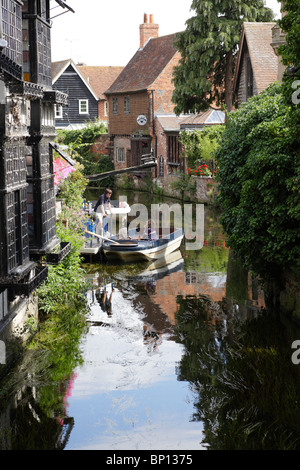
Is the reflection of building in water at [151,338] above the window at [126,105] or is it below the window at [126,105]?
below

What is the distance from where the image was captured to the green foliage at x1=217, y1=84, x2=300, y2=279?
41.7ft

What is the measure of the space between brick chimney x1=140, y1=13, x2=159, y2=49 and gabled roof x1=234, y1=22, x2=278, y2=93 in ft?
68.7

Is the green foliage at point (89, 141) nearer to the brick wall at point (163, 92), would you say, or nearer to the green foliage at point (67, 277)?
the brick wall at point (163, 92)

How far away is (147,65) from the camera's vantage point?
48.9m

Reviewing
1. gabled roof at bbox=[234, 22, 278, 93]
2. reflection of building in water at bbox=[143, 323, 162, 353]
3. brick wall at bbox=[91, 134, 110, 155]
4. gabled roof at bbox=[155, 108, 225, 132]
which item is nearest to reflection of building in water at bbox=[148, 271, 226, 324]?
reflection of building in water at bbox=[143, 323, 162, 353]

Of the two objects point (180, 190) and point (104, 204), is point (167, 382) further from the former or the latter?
point (180, 190)

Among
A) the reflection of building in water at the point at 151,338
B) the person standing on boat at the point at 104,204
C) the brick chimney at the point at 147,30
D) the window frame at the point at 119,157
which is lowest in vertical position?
the reflection of building in water at the point at 151,338

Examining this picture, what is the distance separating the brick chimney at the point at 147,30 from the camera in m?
52.4

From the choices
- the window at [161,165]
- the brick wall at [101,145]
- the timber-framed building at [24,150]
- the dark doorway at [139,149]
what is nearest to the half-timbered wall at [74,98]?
the brick wall at [101,145]

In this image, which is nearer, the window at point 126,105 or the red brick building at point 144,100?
the red brick building at point 144,100

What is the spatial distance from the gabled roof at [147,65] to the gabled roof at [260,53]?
1406 cm

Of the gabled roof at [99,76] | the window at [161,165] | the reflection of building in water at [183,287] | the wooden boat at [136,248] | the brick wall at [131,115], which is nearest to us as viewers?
the reflection of building in water at [183,287]

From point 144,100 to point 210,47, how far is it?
10.9 m

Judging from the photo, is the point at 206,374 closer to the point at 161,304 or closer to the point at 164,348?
the point at 164,348
